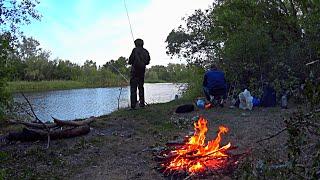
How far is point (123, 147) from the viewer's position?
7.86m

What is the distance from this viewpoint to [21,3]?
39.9ft

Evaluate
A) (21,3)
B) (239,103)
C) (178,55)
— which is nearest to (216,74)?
(239,103)

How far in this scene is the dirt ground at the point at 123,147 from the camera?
250 inches

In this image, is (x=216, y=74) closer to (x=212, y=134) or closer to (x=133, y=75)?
(x=133, y=75)

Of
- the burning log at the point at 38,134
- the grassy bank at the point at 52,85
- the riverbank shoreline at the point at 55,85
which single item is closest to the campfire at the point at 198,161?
the burning log at the point at 38,134

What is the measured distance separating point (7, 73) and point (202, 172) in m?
5.89

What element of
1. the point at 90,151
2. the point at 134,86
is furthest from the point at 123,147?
the point at 134,86

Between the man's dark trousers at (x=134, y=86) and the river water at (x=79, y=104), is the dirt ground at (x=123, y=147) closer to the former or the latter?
the man's dark trousers at (x=134, y=86)

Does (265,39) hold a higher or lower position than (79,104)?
higher

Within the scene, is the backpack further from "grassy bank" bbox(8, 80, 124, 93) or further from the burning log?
"grassy bank" bbox(8, 80, 124, 93)

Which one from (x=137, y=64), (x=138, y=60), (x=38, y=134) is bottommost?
(x=38, y=134)

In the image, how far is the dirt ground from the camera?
6.34 m

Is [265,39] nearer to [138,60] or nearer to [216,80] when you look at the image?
[216,80]

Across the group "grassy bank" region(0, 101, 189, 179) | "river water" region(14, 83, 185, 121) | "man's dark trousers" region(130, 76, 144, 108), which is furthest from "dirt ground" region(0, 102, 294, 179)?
"river water" region(14, 83, 185, 121)
